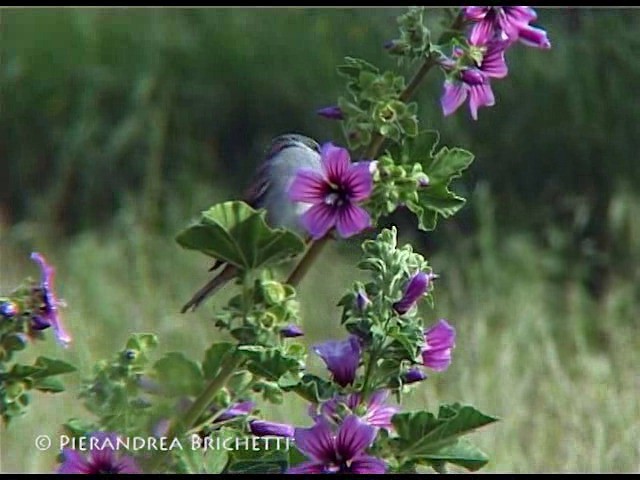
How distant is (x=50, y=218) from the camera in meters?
4.61

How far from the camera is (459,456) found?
1.10 meters

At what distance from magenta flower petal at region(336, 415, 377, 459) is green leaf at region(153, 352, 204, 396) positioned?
0.52 feet

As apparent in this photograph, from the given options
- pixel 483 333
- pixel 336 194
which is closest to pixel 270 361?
pixel 336 194

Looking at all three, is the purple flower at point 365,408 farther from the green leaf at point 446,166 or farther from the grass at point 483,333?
the grass at point 483,333

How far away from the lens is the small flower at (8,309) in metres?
1.14

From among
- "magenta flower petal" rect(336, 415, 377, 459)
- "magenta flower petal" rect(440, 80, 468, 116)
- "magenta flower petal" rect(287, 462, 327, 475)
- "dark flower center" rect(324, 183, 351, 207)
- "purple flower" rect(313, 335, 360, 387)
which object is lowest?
"magenta flower petal" rect(287, 462, 327, 475)

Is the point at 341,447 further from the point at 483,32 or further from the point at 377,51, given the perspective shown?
the point at 377,51

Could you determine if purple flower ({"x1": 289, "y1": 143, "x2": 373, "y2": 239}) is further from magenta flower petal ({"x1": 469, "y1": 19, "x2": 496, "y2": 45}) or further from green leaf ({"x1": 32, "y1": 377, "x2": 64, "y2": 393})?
green leaf ({"x1": 32, "y1": 377, "x2": 64, "y2": 393})

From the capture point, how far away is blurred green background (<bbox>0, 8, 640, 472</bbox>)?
3.00 meters

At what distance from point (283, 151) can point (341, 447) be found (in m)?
0.51

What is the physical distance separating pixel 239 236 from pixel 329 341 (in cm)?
12

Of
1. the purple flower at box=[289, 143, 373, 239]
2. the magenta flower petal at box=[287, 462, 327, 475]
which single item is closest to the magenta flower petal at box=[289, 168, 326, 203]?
the purple flower at box=[289, 143, 373, 239]
